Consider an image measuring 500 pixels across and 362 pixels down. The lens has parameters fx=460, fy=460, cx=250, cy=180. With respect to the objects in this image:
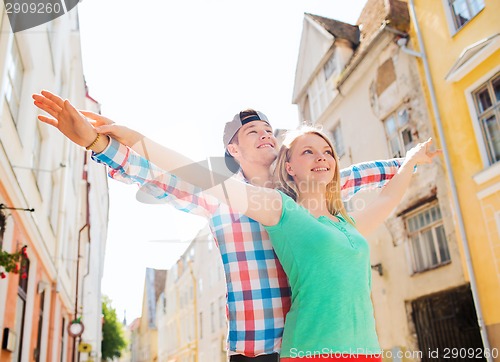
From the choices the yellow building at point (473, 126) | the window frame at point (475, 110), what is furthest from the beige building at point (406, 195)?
the window frame at point (475, 110)

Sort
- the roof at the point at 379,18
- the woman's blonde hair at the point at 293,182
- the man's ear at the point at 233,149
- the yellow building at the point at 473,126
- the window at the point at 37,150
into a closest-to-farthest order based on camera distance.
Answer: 1. the woman's blonde hair at the point at 293,182
2. the man's ear at the point at 233,149
3. the yellow building at the point at 473,126
4. the window at the point at 37,150
5. the roof at the point at 379,18

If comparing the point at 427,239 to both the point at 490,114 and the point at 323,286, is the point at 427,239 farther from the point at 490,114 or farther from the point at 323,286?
the point at 323,286

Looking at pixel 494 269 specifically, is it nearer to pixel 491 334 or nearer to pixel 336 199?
pixel 491 334

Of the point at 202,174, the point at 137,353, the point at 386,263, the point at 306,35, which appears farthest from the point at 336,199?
the point at 137,353

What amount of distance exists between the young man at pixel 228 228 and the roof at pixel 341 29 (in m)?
15.5

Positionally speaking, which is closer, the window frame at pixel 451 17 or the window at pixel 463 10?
the window at pixel 463 10

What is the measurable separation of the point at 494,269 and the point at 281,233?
869 centimetres

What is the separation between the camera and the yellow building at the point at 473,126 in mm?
9078

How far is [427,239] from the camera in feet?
36.9

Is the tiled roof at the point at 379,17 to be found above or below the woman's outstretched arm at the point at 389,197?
above

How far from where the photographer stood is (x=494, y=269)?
354 inches

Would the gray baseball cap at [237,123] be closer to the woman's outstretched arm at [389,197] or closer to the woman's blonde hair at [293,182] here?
the woman's blonde hair at [293,182]

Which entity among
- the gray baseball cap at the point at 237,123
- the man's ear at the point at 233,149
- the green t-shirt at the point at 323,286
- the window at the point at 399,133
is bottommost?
the green t-shirt at the point at 323,286

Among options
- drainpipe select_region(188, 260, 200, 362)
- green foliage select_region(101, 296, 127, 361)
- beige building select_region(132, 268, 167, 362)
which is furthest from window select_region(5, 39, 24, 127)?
beige building select_region(132, 268, 167, 362)
